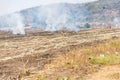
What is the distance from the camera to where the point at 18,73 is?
15.8 meters

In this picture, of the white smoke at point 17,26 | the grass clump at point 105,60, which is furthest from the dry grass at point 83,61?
the white smoke at point 17,26

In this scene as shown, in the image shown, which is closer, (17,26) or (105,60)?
(105,60)

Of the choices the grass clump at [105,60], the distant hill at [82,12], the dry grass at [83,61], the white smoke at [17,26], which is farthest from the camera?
the distant hill at [82,12]

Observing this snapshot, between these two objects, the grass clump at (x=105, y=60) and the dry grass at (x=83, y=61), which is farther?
the grass clump at (x=105, y=60)

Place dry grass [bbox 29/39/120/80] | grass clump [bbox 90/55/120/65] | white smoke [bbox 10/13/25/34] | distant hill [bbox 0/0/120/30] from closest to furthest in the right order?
dry grass [bbox 29/39/120/80] < grass clump [bbox 90/55/120/65] < white smoke [bbox 10/13/25/34] < distant hill [bbox 0/0/120/30]

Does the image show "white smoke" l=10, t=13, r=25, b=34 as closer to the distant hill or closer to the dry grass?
the distant hill

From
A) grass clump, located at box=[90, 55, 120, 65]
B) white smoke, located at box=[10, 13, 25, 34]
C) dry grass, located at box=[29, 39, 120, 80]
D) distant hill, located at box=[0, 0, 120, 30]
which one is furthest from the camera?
distant hill, located at box=[0, 0, 120, 30]

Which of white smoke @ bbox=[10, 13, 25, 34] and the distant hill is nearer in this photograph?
white smoke @ bbox=[10, 13, 25, 34]

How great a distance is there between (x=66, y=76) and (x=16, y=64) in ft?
12.3

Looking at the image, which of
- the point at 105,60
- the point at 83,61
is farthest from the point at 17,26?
the point at 83,61

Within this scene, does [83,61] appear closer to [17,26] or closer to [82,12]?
[17,26]

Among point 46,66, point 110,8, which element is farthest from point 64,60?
point 110,8

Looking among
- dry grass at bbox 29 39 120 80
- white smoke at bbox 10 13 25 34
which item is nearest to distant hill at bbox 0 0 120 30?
white smoke at bbox 10 13 25 34

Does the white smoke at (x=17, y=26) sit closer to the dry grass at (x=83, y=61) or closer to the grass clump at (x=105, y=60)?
the dry grass at (x=83, y=61)
